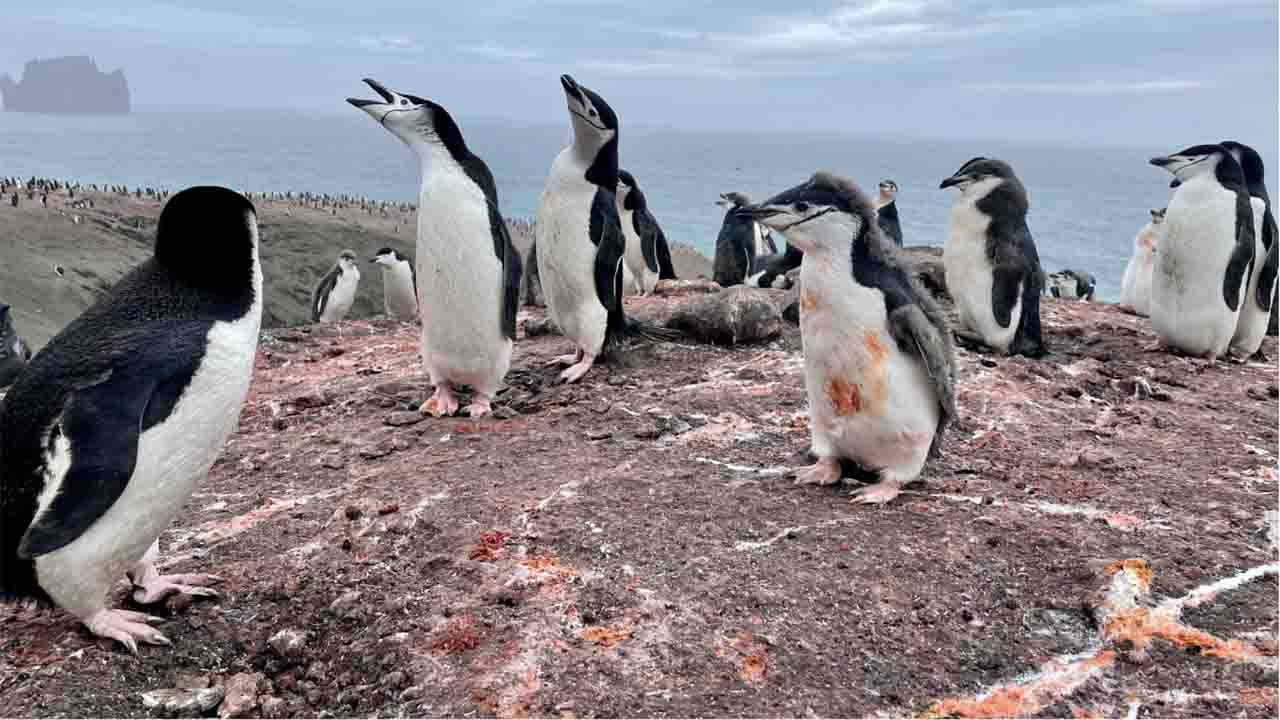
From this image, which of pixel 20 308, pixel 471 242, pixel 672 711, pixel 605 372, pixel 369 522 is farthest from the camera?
pixel 20 308

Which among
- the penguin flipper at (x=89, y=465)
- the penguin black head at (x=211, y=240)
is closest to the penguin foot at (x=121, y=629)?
→ the penguin flipper at (x=89, y=465)

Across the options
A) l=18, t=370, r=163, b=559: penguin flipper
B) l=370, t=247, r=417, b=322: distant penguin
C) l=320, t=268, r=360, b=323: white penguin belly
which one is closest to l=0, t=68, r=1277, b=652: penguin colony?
l=18, t=370, r=163, b=559: penguin flipper

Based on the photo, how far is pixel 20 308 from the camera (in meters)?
20.7

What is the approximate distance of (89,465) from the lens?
2.58 meters

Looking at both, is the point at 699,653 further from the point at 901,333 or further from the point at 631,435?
the point at 631,435

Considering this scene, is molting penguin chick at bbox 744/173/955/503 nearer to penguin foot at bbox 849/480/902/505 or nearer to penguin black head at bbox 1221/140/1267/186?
penguin foot at bbox 849/480/902/505

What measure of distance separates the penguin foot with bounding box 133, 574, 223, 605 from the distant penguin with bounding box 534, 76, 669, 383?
122 inches

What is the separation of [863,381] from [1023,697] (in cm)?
151

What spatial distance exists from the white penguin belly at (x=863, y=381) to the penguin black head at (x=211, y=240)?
7.25 ft

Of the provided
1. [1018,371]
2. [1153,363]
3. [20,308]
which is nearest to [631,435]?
[1018,371]

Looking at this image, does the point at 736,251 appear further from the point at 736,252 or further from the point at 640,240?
the point at 640,240

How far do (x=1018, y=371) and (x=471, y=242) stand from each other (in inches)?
150

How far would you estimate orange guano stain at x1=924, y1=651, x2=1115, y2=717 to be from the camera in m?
2.65

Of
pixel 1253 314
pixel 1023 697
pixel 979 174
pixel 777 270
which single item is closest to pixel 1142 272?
pixel 1253 314
